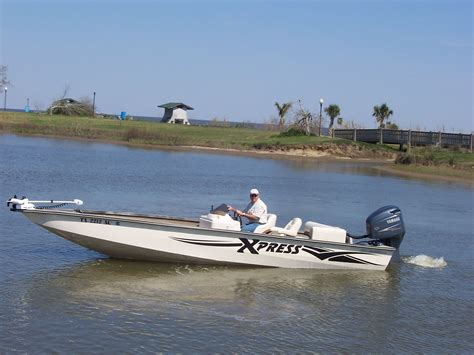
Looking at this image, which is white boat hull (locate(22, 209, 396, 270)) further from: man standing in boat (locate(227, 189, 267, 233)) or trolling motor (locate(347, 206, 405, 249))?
man standing in boat (locate(227, 189, 267, 233))

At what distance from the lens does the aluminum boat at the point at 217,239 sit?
1500 cm

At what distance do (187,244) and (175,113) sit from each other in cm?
8377

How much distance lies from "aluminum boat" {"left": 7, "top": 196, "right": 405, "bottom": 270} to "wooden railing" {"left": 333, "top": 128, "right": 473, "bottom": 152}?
44.3 m

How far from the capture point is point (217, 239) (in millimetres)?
15336

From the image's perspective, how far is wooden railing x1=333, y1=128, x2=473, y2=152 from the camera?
5969 centimetres

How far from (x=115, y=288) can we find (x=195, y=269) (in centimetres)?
236

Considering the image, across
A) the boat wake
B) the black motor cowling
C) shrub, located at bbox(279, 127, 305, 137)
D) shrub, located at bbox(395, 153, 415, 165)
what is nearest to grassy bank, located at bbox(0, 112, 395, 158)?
shrub, located at bbox(279, 127, 305, 137)

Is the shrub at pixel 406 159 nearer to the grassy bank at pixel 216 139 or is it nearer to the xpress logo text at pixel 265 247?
the grassy bank at pixel 216 139

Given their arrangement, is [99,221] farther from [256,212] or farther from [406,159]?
[406,159]

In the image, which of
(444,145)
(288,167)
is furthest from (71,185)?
(444,145)

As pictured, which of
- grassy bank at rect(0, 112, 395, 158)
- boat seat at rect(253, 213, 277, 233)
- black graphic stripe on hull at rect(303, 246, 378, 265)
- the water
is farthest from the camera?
grassy bank at rect(0, 112, 395, 158)

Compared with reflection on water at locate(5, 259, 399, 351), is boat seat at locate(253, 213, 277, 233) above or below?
above

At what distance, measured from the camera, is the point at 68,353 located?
32.1 feet

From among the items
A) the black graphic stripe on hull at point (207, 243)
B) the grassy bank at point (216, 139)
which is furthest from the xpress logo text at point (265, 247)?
the grassy bank at point (216, 139)
